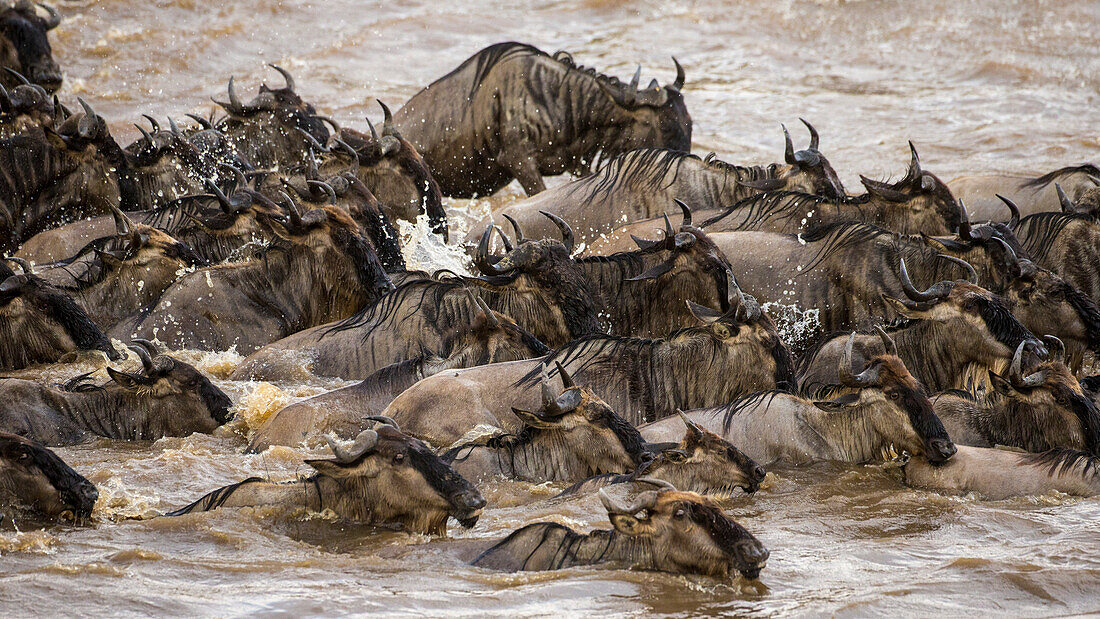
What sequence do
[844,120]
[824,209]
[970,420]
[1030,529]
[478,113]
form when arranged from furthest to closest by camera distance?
[844,120] < [478,113] < [824,209] < [970,420] < [1030,529]

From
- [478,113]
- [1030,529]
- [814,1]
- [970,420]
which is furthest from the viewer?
[814,1]

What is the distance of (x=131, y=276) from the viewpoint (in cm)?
852

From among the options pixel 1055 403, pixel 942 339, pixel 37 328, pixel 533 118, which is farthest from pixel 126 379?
pixel 533 118

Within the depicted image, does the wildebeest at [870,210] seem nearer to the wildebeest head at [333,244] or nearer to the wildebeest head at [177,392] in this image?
the wildebeest head at [333,244]

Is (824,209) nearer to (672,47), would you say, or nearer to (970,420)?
(970,420)

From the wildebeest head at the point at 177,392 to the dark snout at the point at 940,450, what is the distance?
3746mm

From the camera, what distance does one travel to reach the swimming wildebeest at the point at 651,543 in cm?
522

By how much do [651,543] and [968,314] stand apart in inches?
133

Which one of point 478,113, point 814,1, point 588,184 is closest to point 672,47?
point 814,1

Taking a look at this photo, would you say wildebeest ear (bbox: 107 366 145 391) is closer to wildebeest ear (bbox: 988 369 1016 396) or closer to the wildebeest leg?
wildebeest ear (bbox: 988 369 1016 396)

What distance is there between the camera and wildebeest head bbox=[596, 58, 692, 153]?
37.8ft

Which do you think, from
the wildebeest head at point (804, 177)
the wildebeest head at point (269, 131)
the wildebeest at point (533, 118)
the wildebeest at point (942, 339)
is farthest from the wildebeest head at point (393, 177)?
the wildebeest at point (942, 339)

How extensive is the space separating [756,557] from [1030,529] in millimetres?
1764

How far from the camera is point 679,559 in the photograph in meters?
5.27
